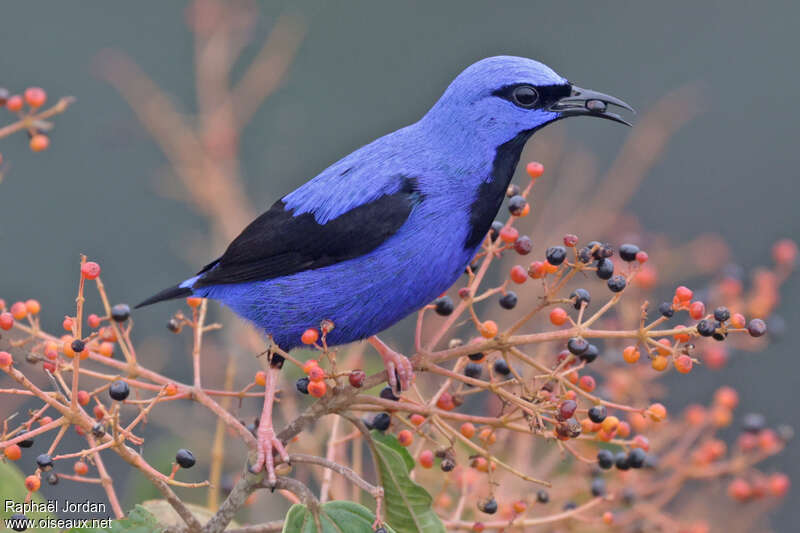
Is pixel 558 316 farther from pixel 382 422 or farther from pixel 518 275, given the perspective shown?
pixel 382 422

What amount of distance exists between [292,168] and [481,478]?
8.17 ft

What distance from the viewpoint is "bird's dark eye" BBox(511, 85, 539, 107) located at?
2.80 meters

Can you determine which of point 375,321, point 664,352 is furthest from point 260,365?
point 664,352

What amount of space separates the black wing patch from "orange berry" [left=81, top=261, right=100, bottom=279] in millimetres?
868

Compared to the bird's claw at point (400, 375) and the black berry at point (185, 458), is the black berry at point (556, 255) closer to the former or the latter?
the bird's claw at point (400, 375)

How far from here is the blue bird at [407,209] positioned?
278 cm

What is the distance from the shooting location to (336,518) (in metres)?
2.24

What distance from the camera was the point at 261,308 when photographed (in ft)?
9.96

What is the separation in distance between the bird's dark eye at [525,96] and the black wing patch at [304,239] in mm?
403

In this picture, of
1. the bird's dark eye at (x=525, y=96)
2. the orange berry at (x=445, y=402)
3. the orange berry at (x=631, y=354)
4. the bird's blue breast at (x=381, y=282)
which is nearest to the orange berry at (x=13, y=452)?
the bird's blue breast at (x=381, y=282)

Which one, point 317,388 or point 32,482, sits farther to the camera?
point 317,388

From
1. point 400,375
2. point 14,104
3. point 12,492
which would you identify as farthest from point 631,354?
point 14,104

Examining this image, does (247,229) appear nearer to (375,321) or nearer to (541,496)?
(375,321)

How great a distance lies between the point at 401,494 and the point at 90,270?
996 mm
